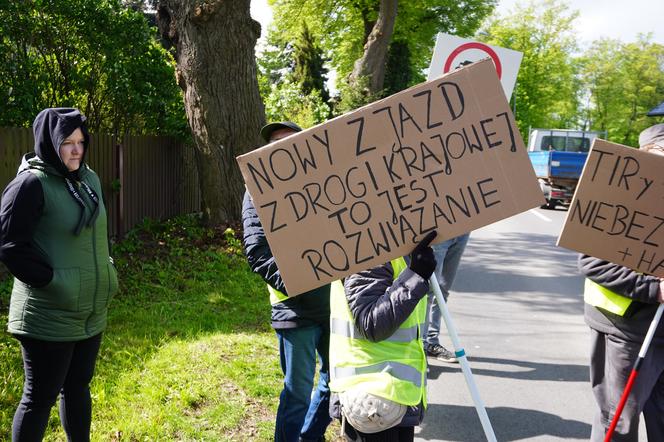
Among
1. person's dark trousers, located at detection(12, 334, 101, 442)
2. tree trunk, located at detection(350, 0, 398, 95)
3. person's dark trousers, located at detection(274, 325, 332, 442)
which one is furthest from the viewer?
tree trunk, located at detection(350, 0, 398, 95)

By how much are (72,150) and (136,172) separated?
23.9 ft

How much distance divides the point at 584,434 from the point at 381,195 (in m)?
2.65

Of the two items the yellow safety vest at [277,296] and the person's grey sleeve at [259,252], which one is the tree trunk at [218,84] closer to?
the person's grey sleeve at [259,252]

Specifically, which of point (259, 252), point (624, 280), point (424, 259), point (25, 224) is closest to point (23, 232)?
point (25, 224)

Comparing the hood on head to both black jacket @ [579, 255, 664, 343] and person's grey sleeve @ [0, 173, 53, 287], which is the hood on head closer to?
person's grey sleeve @ [0, 173, 53, 287]

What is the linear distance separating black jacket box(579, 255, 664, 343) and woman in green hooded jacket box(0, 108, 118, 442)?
2.56 meters

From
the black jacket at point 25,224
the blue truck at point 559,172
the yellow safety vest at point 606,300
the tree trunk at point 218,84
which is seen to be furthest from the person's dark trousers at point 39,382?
the blue truck at point 559,172

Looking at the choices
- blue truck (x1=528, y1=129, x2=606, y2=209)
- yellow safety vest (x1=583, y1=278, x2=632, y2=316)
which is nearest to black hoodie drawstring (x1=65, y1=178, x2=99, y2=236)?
yellow safety vest (x1=583, y1=278, x2=632, y2=316)

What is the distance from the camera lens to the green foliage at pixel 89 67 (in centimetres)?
841

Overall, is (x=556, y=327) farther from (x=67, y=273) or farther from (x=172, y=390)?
(x=67, y=273)

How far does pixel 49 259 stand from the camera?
120 inches

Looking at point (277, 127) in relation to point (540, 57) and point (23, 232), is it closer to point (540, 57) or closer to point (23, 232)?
point (23, 232)

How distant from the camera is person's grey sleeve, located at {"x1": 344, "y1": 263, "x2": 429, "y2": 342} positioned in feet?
8.11

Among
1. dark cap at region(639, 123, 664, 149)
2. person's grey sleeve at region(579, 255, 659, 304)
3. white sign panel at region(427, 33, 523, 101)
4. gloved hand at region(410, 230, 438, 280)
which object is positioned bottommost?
person's grey sleeve at region(579, 255, 659, 304)
